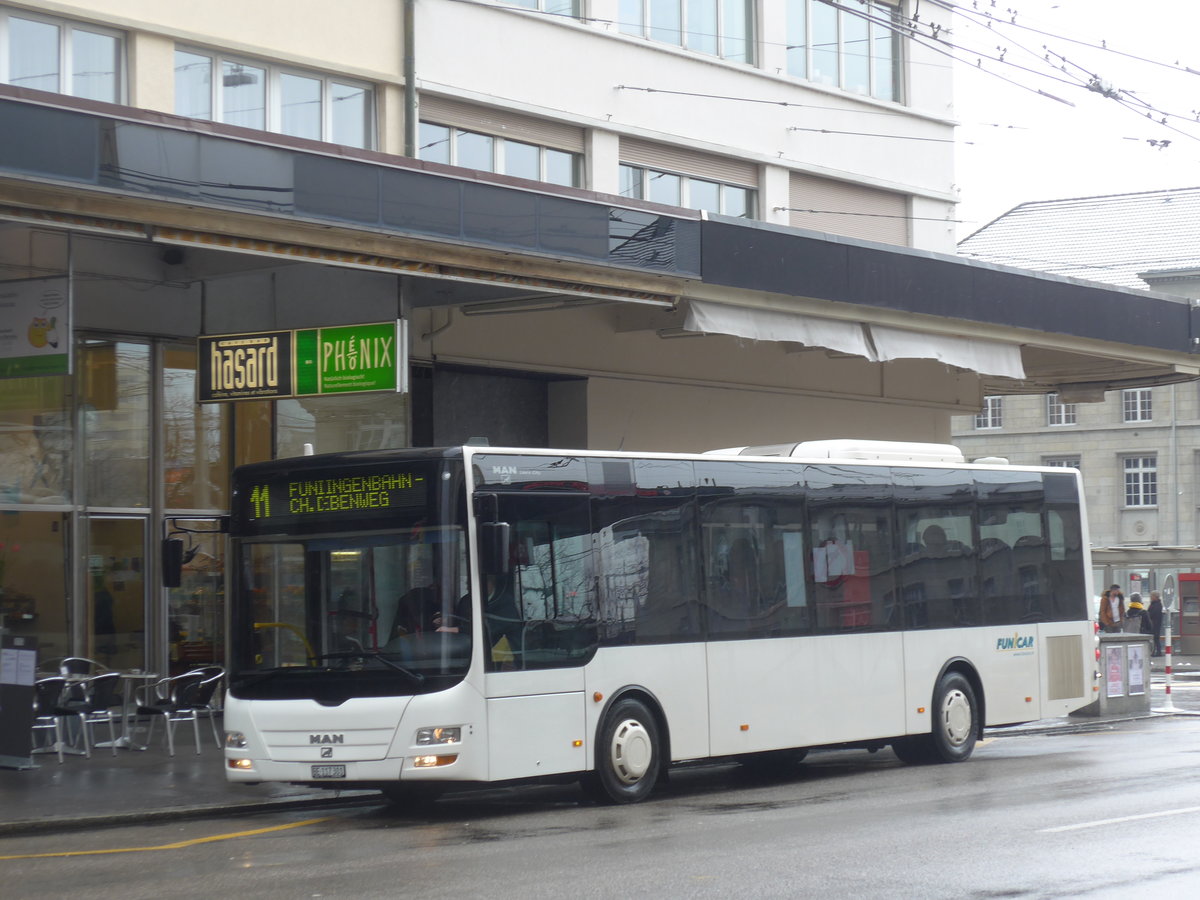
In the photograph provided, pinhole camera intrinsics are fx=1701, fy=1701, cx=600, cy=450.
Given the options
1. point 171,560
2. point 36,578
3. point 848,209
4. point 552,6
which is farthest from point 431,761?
point 848,209

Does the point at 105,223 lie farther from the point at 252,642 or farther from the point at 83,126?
the point at 252,642

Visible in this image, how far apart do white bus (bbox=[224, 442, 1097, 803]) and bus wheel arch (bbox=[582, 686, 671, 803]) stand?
0.02 m

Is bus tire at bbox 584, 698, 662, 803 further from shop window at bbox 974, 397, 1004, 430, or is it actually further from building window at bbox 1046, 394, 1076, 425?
shop window at bbox 974, 397, 1004, 430

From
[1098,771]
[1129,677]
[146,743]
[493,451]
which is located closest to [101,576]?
[146,743]

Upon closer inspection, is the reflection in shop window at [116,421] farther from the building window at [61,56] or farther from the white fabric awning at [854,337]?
the white fabric awning at [854,337]

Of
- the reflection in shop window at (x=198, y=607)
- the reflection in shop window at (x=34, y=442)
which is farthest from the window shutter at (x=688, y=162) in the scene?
the reflection in shop window at (x=34, y=442)

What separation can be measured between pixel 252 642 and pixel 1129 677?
A: 14115mm

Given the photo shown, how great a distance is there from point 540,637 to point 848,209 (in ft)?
56.0

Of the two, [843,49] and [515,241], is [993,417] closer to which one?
[843,49]

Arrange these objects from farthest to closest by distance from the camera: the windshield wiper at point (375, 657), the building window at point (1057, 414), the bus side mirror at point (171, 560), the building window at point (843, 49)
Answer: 1. the building window at point (1057, 414)
2. the building window at point (843, 49)
3. the bus side mirror at point (171, 560)
4. the windshield wiper at point (375, 657)

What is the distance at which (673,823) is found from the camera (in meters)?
11.6

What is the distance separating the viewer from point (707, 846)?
1030 centimetres

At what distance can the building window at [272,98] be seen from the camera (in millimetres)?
19172

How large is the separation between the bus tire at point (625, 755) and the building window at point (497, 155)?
30.1ft
